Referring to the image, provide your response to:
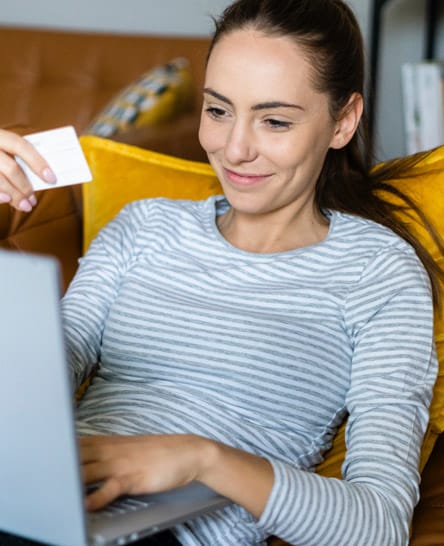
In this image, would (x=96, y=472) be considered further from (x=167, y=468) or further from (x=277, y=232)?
(x=277, y=232)

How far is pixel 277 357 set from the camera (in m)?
1.24

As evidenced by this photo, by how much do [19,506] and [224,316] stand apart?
496mm

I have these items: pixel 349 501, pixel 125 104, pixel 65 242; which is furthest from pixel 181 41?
pixel 349 501

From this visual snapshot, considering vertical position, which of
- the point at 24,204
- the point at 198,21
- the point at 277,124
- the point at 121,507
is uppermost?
the point at 198,21

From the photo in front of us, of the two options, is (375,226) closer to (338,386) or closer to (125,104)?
(338,386)

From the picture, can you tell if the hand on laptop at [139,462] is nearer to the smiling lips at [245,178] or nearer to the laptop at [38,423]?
the laptop at [38,423]

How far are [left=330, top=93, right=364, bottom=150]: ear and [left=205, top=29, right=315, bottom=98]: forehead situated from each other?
0.36ft

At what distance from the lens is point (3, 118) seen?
121 inches

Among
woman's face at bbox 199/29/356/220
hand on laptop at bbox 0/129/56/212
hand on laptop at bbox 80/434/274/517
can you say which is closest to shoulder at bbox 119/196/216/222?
woman's face at bbox 199/29/356/220

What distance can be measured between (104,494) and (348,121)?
A: 2.32 feet

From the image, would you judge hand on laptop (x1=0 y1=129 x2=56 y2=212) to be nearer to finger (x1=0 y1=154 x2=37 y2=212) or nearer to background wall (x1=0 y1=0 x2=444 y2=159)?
finger (x1=0 y1=154 x2=37 y2=212)

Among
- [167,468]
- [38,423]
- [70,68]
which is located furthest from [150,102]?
[38,423]

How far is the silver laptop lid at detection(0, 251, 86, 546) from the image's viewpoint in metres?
0.71

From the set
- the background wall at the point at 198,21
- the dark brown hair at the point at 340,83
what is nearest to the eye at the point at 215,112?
the dark brown hair at the point at 340,83
